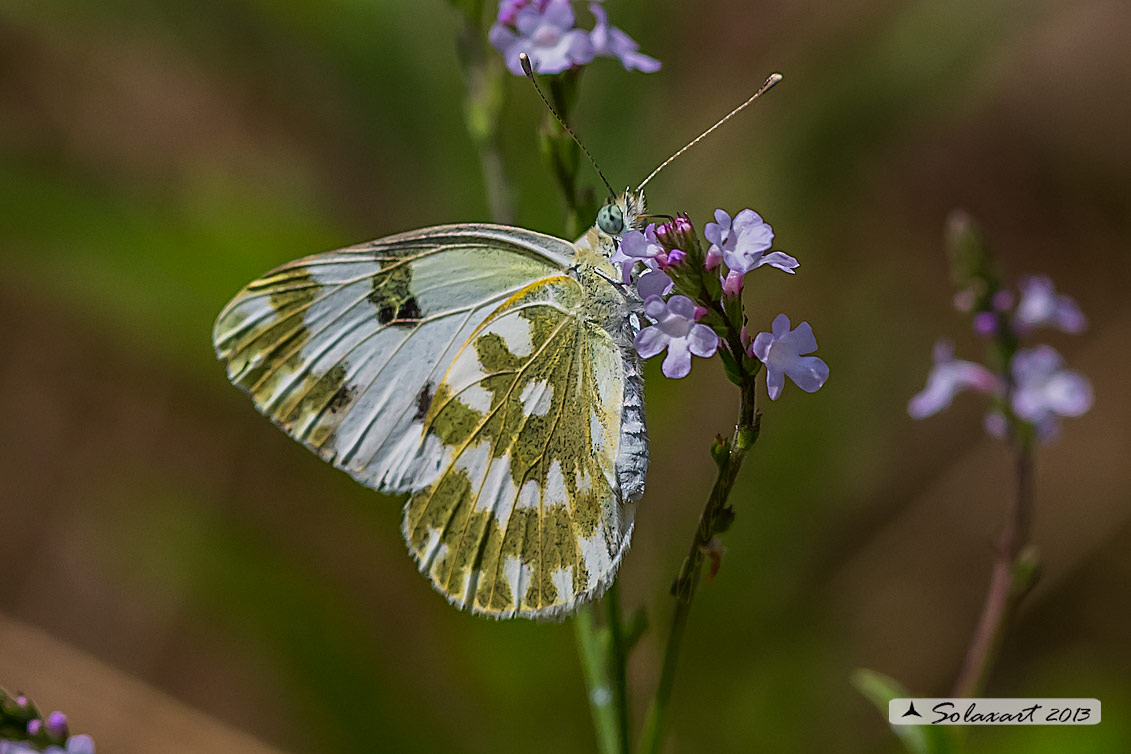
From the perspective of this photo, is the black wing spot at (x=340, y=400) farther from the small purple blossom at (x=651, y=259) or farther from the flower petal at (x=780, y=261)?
the flower petal at (x=780, y=261)

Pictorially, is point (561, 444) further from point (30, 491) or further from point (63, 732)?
point (30, 491)

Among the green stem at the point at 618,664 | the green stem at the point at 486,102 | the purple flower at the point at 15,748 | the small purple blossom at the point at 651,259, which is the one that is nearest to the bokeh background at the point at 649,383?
the green stem at the point at 486,102

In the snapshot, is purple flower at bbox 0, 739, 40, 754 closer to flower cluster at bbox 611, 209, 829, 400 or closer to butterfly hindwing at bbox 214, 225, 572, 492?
butterfly hindwing at bbox 214, 225, 572, 492

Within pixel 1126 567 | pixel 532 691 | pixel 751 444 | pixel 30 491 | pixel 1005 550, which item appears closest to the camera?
pixel 751 444

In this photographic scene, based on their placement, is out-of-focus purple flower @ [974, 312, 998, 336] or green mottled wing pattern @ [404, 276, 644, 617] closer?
green mottled wing pattern @ [404, 276, 644, 617]

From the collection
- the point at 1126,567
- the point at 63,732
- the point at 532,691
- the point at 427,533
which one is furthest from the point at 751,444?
the point at 1126,567

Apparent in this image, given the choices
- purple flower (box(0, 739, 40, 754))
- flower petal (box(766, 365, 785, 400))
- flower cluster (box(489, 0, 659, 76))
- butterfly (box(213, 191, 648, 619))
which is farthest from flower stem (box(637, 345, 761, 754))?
purple flower (box(0, 739, 40, 754))

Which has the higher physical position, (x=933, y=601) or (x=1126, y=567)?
(x=1126, y=567)
